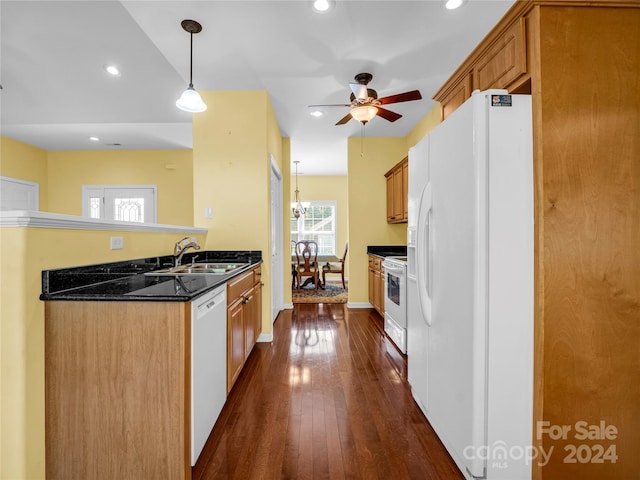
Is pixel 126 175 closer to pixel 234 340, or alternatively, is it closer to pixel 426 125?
pixel 234 340

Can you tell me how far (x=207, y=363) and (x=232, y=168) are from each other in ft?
7.42

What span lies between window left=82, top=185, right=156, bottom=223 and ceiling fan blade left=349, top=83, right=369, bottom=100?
4.58 m

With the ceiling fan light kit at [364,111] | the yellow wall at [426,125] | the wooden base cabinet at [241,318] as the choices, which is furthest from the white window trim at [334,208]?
the ceiling fan light kit at [364,111]

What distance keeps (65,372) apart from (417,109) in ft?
13.8

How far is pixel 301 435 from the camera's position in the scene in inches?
69.1

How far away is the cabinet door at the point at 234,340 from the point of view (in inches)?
81.0

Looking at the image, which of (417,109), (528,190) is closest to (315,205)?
(417,109)

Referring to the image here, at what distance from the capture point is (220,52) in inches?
102

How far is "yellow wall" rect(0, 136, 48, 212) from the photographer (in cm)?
488

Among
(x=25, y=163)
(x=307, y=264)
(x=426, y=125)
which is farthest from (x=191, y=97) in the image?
(x=25, y=163)

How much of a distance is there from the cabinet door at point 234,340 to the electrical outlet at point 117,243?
80 cm

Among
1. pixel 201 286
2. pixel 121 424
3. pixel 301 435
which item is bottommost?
pixel 301 435

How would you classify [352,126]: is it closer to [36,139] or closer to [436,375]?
[436,375]

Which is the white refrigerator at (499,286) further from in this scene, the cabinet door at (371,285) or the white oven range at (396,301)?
the cabinet door at (371,285)
